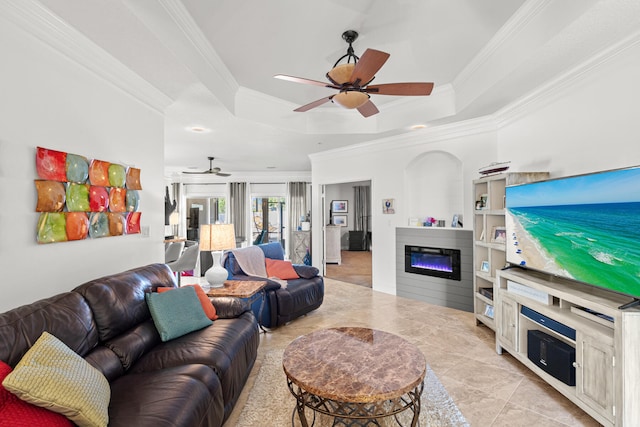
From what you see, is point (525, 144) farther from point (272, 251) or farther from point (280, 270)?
point (272, 251)

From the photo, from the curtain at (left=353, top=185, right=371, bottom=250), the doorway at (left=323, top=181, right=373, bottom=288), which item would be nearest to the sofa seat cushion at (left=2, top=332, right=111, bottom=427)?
the doorway at (left=323, top=181, right=373, bottom=288)

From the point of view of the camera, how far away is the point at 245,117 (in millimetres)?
4043

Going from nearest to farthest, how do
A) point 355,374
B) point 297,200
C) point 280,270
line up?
1. point 355,374
2. point 280,270
3. point 297,200

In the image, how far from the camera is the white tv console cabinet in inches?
69.8

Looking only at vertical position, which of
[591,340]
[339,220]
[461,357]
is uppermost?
[339,220]

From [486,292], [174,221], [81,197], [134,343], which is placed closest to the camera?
[134,343]

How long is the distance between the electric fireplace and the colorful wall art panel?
12.9 feet

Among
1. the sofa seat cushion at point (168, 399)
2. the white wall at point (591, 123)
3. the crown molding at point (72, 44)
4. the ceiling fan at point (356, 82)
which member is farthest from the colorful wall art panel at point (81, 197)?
the white wall at point (591, 123)

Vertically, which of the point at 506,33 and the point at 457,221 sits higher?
the point at 506,33

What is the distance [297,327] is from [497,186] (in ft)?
9.39

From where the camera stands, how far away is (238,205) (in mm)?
9297

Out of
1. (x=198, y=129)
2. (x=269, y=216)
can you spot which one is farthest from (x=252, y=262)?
(x=269, y=216)

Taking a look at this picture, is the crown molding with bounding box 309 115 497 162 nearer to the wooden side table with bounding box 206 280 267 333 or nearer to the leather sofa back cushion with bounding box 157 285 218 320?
the wooden side table with bounding box 206 280 267 333

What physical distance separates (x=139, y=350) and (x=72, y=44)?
215cm
